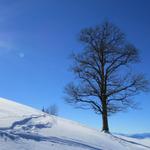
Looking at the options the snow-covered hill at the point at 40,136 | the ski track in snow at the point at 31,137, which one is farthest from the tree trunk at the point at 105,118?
the ski track in snow at the point at 31,137

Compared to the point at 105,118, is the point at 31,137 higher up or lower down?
lower down

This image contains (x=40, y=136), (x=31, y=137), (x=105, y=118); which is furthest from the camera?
(x=105, y=118)

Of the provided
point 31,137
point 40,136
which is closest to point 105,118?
point 40,136

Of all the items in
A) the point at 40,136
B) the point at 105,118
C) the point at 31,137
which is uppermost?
the point at 105,118

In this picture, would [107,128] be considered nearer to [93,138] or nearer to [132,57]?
[132,57]

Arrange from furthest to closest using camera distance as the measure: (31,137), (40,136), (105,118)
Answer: (105,118) → (40,136) → (31,137)

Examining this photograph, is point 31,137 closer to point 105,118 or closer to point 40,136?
point 40,136

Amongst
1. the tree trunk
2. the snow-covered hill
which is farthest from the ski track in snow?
the tree trunk

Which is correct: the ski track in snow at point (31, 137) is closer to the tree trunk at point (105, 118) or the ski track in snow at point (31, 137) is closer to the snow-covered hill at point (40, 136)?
the snow-covered hill at point (40, 136)

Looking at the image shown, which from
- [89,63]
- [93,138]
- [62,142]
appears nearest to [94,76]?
[89,63]

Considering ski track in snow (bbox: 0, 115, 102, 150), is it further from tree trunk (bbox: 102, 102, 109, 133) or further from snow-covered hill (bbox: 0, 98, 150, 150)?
tree trunk (bbox: 102, 102, 109, 133)

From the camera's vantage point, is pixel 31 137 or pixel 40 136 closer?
pixel 31 137

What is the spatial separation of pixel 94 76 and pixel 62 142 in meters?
13.2

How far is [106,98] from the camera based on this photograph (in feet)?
81.8
